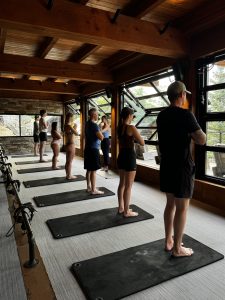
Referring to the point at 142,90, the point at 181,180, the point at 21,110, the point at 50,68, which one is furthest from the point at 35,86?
the point at 181,180

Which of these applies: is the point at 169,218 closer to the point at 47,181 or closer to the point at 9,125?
the point at 47,181

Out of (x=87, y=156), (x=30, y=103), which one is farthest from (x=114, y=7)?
(x=30, y=103)

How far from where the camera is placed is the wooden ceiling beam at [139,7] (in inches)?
112

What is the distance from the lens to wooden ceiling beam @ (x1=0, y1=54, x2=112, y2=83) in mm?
5008

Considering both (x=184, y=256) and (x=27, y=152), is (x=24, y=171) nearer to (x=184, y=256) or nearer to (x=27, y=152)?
(x=27, y=152)

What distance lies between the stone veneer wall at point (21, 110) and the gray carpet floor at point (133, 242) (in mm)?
5794

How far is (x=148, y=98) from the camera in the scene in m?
5.58

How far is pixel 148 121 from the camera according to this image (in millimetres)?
5645

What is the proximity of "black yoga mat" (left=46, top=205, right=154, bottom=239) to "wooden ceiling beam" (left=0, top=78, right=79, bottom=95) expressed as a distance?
5724 millimetres

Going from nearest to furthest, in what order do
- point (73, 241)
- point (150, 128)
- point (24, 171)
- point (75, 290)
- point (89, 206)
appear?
point (75, 290) → point (73, 241) → point (89, 206) → point (150, 128) → point (24, 171)

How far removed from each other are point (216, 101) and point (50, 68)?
3.59 meters

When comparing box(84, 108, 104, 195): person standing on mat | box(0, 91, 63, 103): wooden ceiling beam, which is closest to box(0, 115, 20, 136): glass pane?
box(0, 91, 63, 103): wooden ceiling beam

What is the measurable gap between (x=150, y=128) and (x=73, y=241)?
3.58m

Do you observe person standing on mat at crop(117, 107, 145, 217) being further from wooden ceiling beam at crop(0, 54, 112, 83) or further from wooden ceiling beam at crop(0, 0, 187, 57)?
wooden ceiling beam at crop(0, 54, 112, 83)
